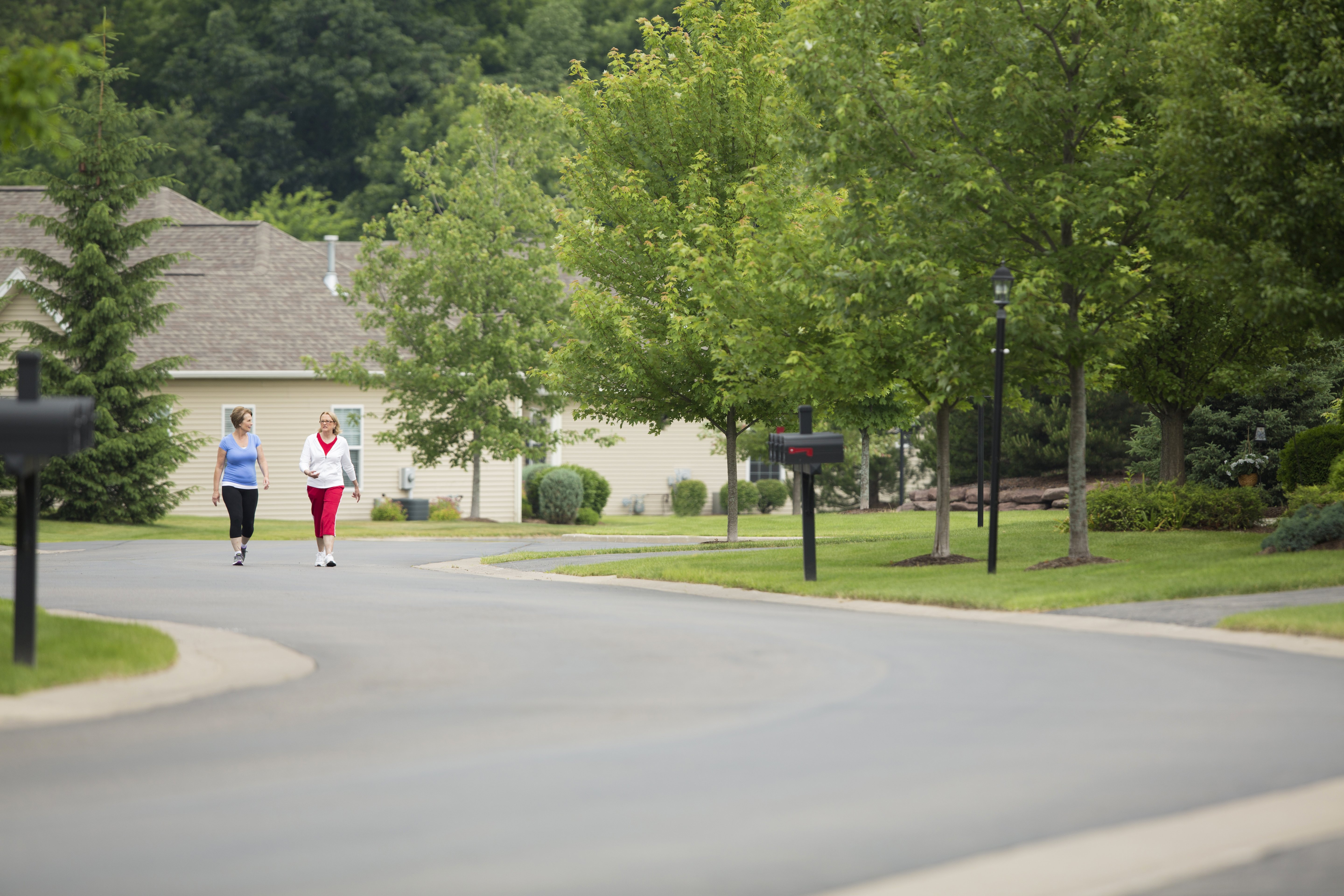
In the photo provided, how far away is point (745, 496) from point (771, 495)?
1.18m

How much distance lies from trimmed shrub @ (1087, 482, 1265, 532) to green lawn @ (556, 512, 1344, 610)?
802mm

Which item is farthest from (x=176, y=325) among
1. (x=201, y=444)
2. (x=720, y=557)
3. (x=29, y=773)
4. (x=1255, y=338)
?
(x=29, y=773)

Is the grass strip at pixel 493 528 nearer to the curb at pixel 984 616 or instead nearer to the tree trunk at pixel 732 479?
the tree trunk at pixel 732 479

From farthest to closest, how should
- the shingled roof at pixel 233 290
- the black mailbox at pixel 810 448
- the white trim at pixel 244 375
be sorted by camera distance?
the shingled roof at pixel 233 290 < the white trim at pixel 244 375 < the black mailbox at pixel 810 448

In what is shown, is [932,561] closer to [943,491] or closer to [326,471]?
[943,491]

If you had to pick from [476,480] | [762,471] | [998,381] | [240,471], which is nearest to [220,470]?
[240,471]

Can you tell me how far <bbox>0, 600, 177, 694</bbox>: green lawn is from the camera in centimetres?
862

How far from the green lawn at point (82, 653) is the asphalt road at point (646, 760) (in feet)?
3.01

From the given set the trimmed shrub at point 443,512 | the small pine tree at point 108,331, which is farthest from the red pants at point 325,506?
the trimmed shrub at point 443,512

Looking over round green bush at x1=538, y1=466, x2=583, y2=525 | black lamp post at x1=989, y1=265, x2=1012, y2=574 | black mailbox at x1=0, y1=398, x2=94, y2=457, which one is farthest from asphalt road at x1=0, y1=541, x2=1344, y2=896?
round green bush at x1=538, y1=466, x2=583, y2=525

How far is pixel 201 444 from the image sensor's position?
30578 millimetres

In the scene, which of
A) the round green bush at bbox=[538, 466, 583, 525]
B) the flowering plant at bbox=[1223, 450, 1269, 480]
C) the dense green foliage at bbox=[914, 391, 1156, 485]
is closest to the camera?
the flowering plant at bbox=[1223, 450, 1269, 480]

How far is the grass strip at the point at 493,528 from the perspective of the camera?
2653cm

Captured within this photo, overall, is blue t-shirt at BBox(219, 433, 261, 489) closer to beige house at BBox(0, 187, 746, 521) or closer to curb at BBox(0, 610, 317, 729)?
curb at BBox(0, 610, 317, 729)
